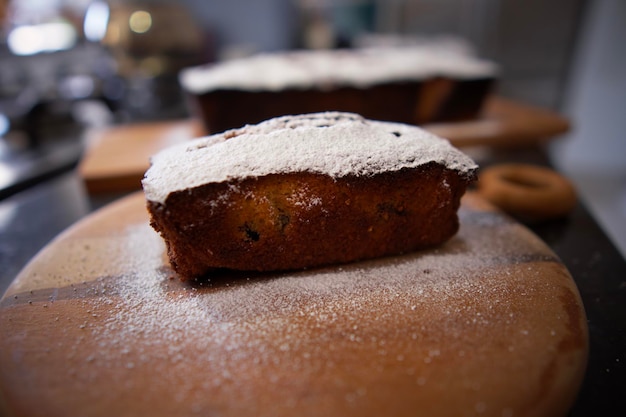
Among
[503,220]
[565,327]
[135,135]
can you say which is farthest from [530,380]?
[135,135]

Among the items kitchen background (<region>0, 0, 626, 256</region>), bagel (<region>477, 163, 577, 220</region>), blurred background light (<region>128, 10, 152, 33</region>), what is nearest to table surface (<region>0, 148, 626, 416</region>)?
bagel (<region>477, 163, 577, 220</region>)

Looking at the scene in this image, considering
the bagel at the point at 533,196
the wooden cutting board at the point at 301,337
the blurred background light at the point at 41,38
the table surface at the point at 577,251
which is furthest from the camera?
the blurred background light at the point at 41,38

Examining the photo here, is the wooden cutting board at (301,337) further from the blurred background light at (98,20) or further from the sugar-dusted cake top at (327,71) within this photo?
the blurred background light at (98,20)

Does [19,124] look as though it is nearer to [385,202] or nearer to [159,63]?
[159,63]

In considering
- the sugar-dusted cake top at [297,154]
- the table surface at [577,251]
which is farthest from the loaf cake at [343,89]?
the sugar-dusted cake top at [297,154]

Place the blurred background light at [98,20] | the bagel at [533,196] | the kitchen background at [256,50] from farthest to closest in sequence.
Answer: the blurred background light at [98,20], the kitchen background at [256,50], the bagel at [533,196]

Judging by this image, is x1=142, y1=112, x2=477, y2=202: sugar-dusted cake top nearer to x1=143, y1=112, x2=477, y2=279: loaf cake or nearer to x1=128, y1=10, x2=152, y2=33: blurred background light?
x1=143, y1=112, x2=477, y2=279: loaf cake

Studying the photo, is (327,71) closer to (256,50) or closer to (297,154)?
(297,154)
